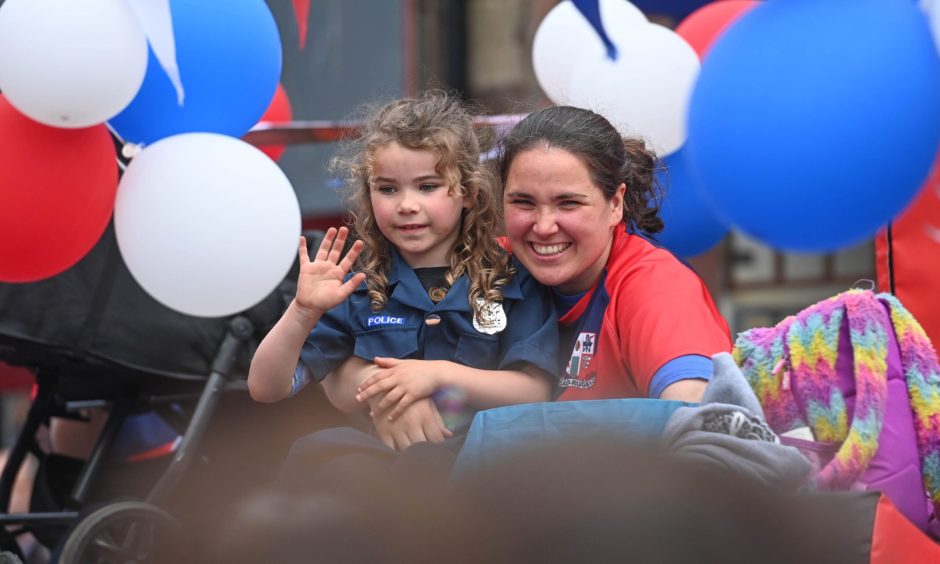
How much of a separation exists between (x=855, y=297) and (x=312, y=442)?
898mm

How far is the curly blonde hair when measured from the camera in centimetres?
238

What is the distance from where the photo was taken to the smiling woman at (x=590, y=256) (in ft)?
7.15

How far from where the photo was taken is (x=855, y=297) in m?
1.89

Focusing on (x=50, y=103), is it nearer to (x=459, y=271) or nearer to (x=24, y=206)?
(x=24, y=206)

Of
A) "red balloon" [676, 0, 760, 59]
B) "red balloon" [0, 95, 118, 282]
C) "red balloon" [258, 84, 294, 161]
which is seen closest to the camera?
"red balloon" [0, 95, 118, 282]

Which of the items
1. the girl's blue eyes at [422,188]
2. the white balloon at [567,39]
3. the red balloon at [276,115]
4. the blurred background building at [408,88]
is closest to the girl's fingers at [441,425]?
the girl's blue eyes at [422,188]

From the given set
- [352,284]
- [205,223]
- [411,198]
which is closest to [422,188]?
[411,198]

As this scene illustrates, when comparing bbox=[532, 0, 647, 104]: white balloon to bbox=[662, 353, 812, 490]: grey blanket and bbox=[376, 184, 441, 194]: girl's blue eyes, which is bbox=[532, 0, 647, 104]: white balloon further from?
bbox=[662, 353, 812, 490]: grey blanket

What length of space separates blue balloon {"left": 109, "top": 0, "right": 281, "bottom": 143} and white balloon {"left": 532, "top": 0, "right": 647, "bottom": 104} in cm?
83

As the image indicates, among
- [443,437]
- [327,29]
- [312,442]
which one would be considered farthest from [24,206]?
[327,29]

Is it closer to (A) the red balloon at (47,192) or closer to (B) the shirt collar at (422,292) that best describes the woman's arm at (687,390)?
(B) the shirt collar at (422,292)

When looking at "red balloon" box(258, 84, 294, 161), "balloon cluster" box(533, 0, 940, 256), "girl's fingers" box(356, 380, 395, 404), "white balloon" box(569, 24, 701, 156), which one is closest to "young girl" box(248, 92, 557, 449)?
"girl's fingers" box(356, 380, 395, 404)

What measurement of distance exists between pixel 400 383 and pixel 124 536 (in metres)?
0.93

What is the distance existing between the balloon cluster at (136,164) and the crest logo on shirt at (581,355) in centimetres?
60
